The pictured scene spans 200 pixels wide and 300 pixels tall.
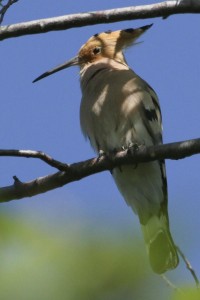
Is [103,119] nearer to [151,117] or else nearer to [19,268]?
[151,117]

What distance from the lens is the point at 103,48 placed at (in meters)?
5.38

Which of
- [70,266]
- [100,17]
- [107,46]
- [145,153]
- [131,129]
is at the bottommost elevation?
[70,266]

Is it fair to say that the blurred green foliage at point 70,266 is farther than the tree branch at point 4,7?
No

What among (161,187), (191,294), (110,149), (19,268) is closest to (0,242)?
(19,268)

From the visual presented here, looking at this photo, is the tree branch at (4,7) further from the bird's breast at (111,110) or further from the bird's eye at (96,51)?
the bird's eye at (96,51)

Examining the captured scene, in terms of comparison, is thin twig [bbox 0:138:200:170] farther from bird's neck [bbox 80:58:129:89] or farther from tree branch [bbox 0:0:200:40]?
bird's neck [bbox 80:58:129:89]

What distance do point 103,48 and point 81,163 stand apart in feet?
7.95

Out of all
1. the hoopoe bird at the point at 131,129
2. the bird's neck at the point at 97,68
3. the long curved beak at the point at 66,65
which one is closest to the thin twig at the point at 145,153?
the hoopoe bird at the point at 131,129

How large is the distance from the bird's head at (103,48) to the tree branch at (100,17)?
7.43ft

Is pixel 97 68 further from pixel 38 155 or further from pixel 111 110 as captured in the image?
pixel 38 155

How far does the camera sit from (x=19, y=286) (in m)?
0.74

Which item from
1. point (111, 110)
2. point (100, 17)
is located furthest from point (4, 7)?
point (111, 110)

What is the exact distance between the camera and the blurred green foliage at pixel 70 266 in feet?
2.42

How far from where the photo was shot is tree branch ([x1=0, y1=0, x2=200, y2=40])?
2.93 m
